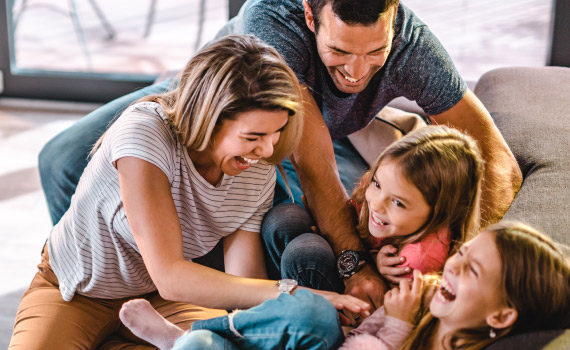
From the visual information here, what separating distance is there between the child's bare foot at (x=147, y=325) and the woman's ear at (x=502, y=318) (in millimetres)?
723

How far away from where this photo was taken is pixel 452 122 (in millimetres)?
1932

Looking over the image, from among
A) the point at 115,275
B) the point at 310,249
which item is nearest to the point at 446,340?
the point at 310,249

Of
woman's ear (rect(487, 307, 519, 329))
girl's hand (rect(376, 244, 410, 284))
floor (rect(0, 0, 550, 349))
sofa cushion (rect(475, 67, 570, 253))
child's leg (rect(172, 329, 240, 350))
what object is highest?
woman's ear (rect(487, 307, 519, 329))

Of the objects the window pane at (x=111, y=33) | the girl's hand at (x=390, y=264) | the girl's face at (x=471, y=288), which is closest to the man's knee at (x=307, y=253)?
the girl's hand at (x=390, y=264)

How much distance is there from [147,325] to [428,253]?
2.29 feet

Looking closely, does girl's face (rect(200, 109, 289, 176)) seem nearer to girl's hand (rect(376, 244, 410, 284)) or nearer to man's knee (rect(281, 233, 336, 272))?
man's knee (rect(281, 233, 336, 272))

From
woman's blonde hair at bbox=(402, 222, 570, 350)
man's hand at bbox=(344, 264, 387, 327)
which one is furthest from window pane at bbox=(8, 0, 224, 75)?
woman's blonde hair at bbox=(402, 222, 570, 350)

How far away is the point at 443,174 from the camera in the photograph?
154cm

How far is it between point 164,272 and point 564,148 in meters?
1.21

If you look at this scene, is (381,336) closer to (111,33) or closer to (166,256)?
(166,256)

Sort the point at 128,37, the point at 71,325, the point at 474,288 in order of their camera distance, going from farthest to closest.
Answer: the point at 128,37 < the point at 71,325 < the point at 474,288

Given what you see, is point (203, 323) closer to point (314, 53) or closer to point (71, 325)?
point (71, 325)

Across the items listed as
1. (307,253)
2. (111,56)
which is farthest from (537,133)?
(111,56)

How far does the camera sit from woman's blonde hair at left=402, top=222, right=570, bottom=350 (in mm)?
1175
